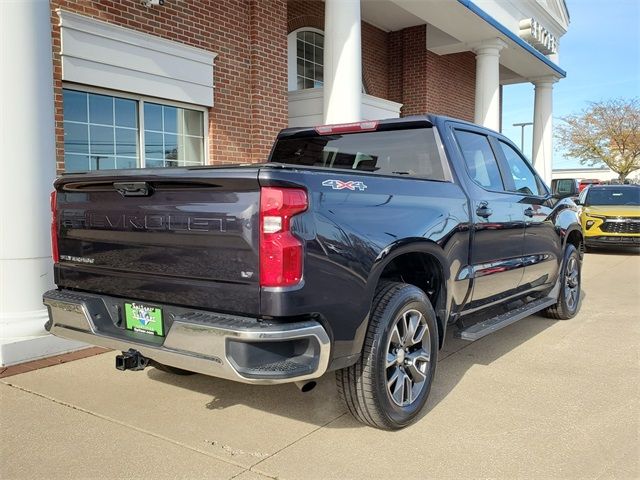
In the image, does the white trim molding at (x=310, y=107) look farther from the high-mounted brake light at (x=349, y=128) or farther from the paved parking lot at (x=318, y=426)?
the paved parking lot at (x=318, y=426)

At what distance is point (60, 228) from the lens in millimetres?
3762

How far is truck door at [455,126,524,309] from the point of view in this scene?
4.41 m

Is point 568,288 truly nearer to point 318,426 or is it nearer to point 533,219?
point 533,219

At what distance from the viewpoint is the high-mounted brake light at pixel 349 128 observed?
451cm

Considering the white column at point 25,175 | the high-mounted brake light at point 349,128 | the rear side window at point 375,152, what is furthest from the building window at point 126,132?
the high-mounted brake light at point 349,128

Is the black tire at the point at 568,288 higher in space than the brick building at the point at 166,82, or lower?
lower

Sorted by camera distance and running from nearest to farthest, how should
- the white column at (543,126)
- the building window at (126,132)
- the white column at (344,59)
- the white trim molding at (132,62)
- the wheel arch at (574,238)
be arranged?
1. the white trim molding at (132,62)
2. the wheel arch at (574,238)
3. the building window at (126,132)
4. the white column at (344,59)
5. the white column at (543,126)

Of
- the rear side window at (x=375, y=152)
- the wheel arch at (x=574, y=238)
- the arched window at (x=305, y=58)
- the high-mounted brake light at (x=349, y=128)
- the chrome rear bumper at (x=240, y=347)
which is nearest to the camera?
the chrome rear bumper at (x=240, y=347)

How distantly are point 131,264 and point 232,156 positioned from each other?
5024mm

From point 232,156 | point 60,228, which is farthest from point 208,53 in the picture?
point 60,228

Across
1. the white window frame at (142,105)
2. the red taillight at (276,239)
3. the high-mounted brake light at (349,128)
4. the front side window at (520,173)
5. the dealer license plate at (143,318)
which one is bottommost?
the dealer license plate at (143,318)

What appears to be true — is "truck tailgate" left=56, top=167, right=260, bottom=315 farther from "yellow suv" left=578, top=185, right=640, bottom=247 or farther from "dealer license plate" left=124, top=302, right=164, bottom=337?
"yellow suv" left=578, top=185, right=640, bottom=247

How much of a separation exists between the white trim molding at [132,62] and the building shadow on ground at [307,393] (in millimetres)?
3406

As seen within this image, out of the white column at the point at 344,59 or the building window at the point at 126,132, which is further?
the white column at the point at 344,59
